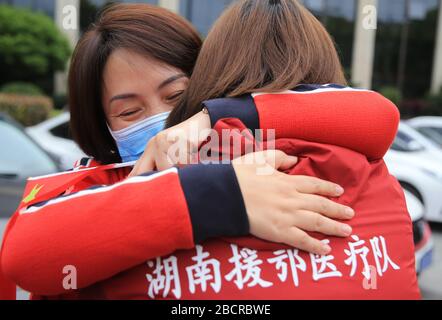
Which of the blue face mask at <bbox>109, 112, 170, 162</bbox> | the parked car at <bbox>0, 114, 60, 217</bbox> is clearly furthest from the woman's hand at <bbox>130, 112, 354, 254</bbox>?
the parked car at <bbox>0, 114, 60, 217</bbox>

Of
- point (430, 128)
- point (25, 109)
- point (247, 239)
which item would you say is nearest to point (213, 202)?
point (247, 239)

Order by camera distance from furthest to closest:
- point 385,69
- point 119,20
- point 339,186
A: 1. point 385,69
2. point 119,20
3. point 339,186

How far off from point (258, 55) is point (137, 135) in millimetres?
436

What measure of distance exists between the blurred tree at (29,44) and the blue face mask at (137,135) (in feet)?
60.5

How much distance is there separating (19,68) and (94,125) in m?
19.5

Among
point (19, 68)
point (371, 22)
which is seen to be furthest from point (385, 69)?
point (371, 22)

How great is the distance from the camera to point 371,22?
1826 mm

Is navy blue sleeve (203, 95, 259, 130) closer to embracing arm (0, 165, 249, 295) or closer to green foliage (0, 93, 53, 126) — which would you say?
embracing arm (0, 165, 249, 295)

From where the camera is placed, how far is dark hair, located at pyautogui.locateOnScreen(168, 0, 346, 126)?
102cm

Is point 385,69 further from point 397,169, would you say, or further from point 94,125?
point 94,125

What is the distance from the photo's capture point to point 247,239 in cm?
92

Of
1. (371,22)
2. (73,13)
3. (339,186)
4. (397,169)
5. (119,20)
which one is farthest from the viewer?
(397,169)

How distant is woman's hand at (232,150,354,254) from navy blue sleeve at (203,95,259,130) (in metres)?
0.06
